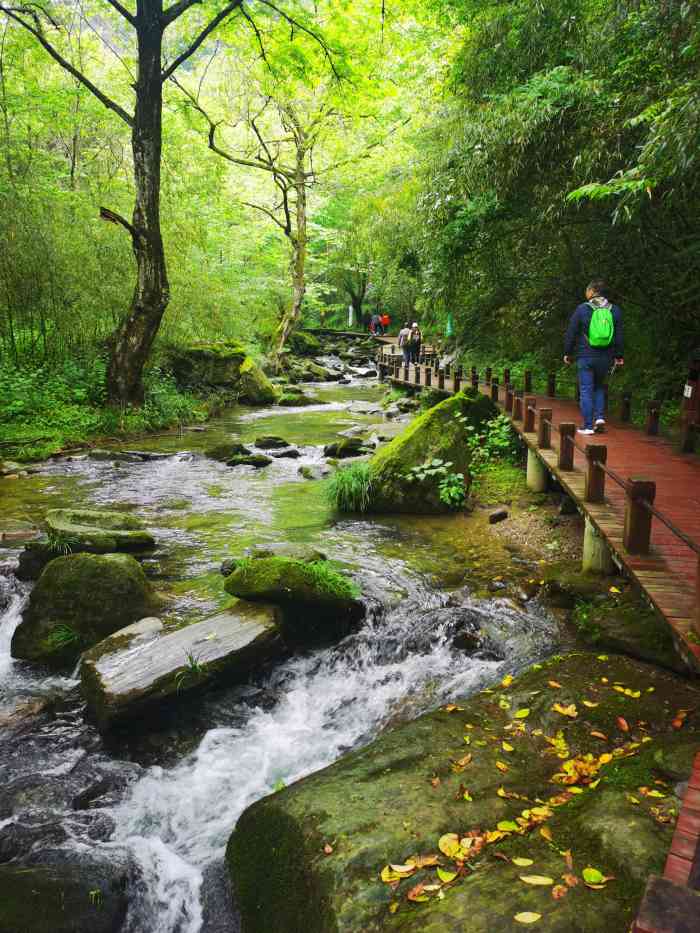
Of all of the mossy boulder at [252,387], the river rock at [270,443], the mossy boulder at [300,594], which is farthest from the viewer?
the mossy boulder at [252,387]

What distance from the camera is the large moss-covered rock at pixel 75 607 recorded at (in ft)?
17.7

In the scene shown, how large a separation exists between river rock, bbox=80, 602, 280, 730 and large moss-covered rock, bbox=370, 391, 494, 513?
12.8 feet

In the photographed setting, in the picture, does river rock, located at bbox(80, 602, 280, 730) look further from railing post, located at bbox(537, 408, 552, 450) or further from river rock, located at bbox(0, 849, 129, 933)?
railing post, located at bbox(537, 408, 552, 450)

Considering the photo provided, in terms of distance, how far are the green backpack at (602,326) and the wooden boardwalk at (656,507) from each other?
146 cm

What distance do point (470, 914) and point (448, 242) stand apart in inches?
469

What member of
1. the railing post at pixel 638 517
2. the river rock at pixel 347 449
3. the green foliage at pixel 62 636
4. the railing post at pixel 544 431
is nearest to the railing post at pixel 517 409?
the railing post at pixel 544 431

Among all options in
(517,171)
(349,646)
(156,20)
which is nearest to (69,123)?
(156,20)

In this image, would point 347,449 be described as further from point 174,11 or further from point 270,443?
point 174,11

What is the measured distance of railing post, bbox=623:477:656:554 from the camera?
448 cm

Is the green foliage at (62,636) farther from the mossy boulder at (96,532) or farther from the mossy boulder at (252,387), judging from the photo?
the mossy boulder at (252,387)

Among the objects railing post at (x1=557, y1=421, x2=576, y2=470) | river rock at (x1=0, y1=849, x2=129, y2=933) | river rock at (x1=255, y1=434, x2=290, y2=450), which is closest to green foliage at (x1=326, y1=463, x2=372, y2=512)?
railing post at (x1=557, y1=421, x2=576, y2=470)

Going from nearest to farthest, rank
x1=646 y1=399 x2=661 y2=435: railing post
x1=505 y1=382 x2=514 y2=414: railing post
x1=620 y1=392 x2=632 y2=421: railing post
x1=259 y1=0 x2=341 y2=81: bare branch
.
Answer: x1=646 y1=399 x2=661 y2=435: railing post, x1=620 y1=392 x2=632 y2=421: railing post, x1=505 y1=382 x2=514 y2=414: railing post, x1=259 y1=0 x2=341 y2=81: bare branch

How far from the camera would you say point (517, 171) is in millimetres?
9531

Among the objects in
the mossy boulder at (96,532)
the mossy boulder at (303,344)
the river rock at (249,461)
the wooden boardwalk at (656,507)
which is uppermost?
the mossy boulder at (303,344)
